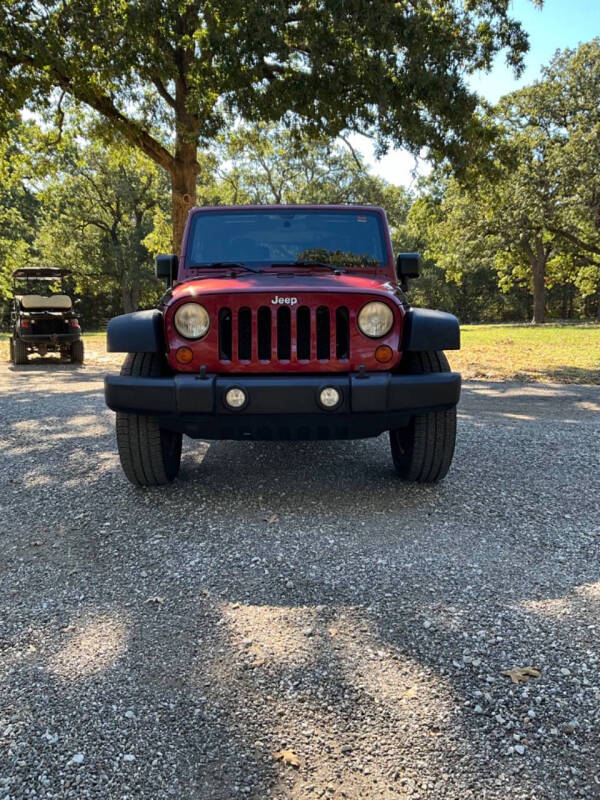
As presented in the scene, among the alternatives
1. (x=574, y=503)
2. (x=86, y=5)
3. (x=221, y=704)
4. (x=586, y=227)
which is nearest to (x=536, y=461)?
(x=574, y=503)

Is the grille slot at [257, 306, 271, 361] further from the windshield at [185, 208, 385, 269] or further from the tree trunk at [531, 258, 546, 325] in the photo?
the tree trunk at [531, 258, 546, 325]

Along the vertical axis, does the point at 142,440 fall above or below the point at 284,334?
below

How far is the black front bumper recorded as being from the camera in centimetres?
325

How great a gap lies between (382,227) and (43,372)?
8938 millimetres

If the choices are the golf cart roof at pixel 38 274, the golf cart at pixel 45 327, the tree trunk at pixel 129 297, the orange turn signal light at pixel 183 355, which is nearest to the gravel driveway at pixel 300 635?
the orange turn signal light at pixel 183 355

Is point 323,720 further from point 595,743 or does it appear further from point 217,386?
point 217,386

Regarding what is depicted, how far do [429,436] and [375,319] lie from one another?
0.85m

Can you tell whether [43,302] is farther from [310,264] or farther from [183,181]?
[310,264]

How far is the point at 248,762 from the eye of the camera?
1.61 metres

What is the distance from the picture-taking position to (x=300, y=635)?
7.23ft

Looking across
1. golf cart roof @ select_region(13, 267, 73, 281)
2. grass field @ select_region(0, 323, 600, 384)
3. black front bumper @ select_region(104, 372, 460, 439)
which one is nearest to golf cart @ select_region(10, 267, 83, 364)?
grass field @ select_region(0, 323, 600, 384)

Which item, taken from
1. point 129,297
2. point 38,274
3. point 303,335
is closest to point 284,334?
point 303,335

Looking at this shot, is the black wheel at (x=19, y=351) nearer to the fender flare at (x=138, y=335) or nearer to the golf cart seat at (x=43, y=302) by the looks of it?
the golf cart seat at (x=43, y=302)

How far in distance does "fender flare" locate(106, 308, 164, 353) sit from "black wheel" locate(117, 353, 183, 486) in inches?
5.7
